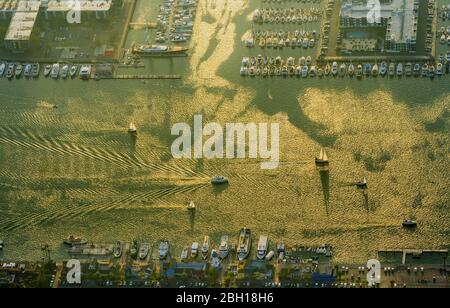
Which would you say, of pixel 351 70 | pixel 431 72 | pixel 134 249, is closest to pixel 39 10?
pixel 351 70

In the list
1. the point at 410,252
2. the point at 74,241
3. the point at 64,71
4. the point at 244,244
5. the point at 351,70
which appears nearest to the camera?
the point at 410,252

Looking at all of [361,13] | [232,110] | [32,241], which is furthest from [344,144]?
[32,241]

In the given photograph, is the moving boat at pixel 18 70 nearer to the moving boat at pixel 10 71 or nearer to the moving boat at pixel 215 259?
the moving boat at pixel 10 71

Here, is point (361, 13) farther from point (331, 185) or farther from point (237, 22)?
point (331, 185)

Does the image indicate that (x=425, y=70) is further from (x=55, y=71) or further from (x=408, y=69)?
(x=55, y=71)

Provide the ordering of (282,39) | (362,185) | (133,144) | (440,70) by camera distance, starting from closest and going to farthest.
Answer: (362,185), (133,144), (440,70), (282,39)

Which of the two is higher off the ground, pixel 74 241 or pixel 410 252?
pixel 74 241
